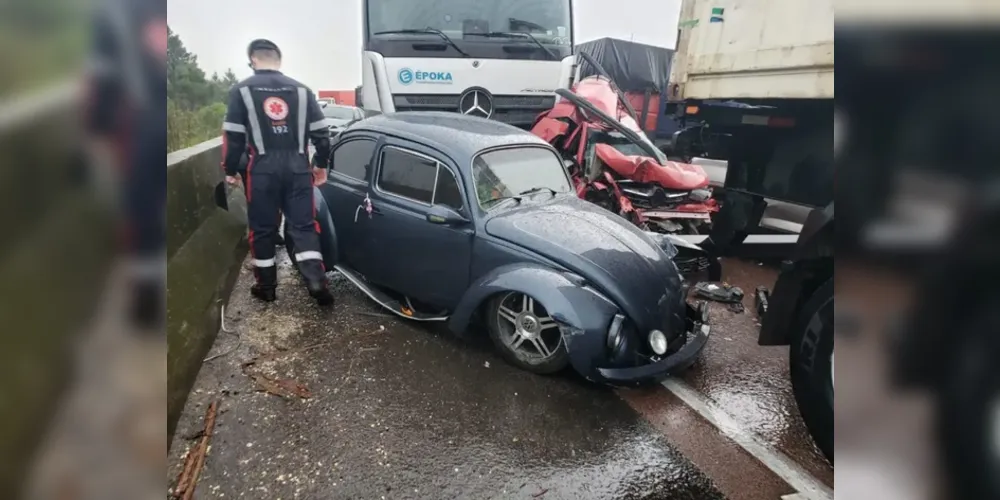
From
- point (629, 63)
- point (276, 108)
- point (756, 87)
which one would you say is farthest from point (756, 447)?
point (629, 63)

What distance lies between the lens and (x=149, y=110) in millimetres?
608

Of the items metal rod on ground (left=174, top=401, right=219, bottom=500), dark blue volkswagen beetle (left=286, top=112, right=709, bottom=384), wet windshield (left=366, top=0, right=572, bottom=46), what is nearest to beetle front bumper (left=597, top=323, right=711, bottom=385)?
dark blue volkswagen beetle (left=286, top=112, right=709, bottom=384)

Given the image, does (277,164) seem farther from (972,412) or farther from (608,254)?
(972,412)

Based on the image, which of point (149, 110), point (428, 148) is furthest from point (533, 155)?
point (149, 110)

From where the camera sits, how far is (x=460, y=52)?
6.24 metres

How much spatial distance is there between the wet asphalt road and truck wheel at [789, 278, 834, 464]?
94cm

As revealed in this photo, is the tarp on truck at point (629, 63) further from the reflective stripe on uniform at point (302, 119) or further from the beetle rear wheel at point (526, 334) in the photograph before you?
the beetle rear wheel at point (526, 334)

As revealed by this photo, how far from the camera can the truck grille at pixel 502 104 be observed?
636 cm

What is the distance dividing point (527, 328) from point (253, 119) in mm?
2401

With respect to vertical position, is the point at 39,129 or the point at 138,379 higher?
the point at 39,129

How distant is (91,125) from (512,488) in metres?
2.39

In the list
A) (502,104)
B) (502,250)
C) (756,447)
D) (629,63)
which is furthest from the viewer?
(629,63)

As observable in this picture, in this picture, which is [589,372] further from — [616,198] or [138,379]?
[616,198]

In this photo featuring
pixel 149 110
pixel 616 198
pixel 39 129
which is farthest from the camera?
pixel 616 198
